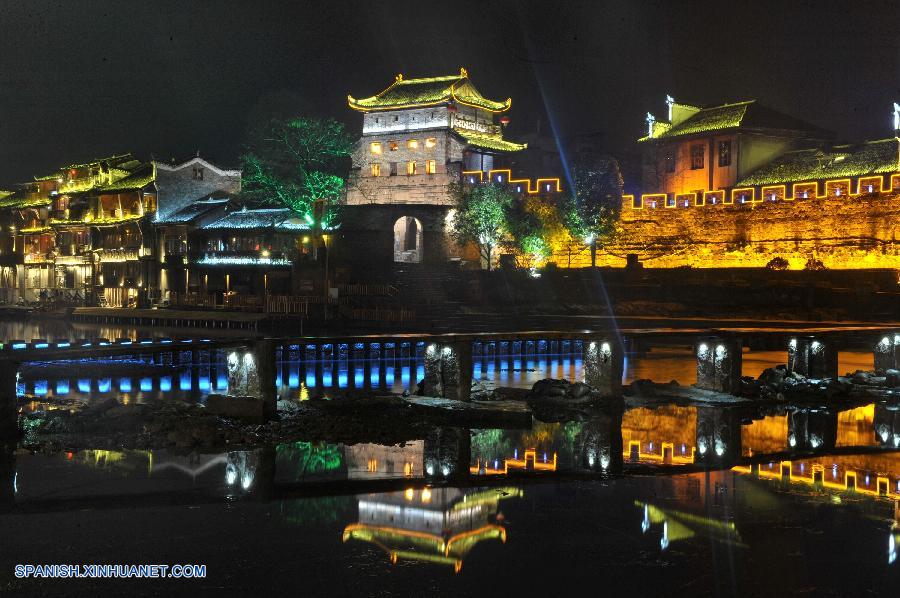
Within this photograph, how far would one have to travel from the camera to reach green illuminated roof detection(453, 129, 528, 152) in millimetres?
59188

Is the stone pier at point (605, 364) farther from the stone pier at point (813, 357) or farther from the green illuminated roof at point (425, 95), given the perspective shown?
the green illuminated roof at point (425, 95)

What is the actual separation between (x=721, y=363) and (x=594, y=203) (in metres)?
25.0

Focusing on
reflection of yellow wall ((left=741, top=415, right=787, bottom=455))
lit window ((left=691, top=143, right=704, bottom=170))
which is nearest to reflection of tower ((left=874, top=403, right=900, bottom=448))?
reflection of yellow wall ((left=741, top=415, right=787, bottom=455))

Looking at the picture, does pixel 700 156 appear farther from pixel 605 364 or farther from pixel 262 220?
pixel 605 364

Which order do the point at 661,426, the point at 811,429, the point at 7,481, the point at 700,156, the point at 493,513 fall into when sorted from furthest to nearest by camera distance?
1. the point at 700,156
2. the point at 811,429
3. the point at 661,426
4. the point at 7,481
5. the point at 493,513

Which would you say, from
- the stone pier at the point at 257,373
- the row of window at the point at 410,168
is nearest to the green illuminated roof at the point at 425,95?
the row of window at the point at 410,168

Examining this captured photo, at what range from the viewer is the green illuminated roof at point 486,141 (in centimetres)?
5919

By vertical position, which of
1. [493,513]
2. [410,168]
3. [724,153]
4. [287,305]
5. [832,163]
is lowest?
[493,513]

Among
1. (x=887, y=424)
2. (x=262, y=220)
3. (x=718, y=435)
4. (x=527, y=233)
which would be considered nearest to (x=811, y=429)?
(x=887, y=424)

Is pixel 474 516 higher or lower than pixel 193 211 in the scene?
lower

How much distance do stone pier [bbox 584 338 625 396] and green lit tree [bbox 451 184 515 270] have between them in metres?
26.1

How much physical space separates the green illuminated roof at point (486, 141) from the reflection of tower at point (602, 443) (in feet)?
128

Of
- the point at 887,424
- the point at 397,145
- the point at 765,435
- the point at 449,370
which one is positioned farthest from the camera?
the point at 397,145

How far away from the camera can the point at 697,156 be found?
2071 inches
